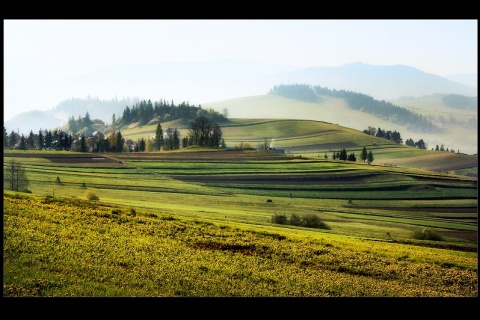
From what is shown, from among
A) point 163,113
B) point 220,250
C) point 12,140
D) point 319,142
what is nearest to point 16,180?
point 12,140

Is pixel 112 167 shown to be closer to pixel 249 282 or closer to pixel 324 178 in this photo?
pixel 324 178

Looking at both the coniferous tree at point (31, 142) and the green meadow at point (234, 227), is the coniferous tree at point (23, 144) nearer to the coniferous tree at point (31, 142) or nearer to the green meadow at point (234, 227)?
the coniferous tree at point (31, 142)

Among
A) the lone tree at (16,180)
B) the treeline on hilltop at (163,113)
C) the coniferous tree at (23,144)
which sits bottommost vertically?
the lone tree at (16,180)

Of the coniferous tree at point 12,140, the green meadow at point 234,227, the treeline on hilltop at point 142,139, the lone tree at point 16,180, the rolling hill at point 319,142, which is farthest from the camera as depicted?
the rolling hill at point 319,142

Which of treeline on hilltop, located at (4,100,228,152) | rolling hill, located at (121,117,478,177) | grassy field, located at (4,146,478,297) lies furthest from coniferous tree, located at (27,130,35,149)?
rolling hill, located at (121,117,478,177)

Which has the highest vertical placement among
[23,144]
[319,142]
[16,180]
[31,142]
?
[319,142]

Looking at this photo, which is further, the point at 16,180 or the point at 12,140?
the point at 12,140

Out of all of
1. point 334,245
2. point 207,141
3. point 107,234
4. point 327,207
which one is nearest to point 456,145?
point 207,141

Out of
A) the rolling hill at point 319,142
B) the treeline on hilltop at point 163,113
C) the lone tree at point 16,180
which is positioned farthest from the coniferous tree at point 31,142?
the treeline on hilltop at point 163,113

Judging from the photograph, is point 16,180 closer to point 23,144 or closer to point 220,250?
point 23,144

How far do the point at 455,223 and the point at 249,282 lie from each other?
124ft

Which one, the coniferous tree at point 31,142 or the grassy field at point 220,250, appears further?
the coniferous tree at point 31,142
